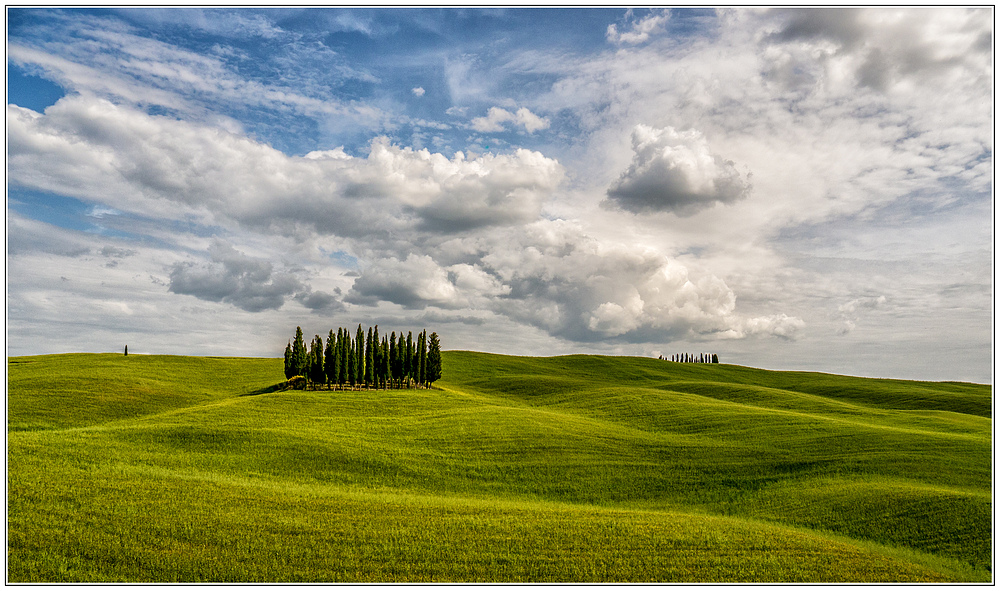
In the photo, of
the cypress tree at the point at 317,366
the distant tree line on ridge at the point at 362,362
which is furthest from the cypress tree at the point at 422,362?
the cypress tree at the point at 317,366

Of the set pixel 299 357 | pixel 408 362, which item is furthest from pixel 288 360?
pixel 408 362

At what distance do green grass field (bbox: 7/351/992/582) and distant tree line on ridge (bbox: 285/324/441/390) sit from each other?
9986mm

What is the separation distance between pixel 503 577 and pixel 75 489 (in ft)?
58.7

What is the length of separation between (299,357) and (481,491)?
1911 inches

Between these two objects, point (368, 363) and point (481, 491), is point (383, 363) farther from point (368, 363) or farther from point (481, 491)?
point (481, 491)

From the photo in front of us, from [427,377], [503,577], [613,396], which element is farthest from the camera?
[427,377]

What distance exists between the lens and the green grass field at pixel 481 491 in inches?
625

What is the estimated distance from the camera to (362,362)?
224 feet

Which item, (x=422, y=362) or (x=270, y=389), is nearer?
(x=270, y=389)

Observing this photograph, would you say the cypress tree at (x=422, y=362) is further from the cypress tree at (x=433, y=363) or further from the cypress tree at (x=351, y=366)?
the cypress tree at (x=351, y=366)

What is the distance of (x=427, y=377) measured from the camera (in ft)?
238

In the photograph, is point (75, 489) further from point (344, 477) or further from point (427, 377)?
point (427, 377)

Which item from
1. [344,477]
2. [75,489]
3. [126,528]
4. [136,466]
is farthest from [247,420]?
[126,528]

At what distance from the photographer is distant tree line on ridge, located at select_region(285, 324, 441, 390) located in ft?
217
